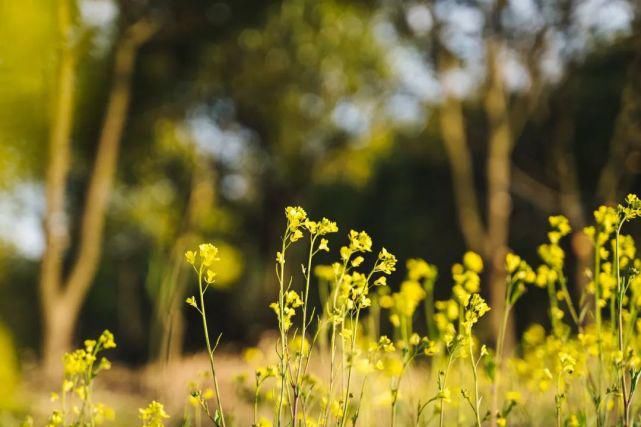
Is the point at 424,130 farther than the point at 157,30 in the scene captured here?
Yes

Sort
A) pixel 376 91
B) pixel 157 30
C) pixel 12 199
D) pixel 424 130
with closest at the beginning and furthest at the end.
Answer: pixel 157 30
pixel 12 199
pixel 376 91
pixel 424 130

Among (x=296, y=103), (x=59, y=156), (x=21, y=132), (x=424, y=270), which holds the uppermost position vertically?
(x=296, y=103)

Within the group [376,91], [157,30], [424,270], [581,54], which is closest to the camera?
[424,270]

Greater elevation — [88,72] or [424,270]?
[88,72]

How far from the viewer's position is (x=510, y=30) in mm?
8570

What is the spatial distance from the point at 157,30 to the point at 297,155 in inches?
211

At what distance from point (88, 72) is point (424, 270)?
338 inches

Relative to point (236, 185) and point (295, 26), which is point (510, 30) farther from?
point (236, 185)

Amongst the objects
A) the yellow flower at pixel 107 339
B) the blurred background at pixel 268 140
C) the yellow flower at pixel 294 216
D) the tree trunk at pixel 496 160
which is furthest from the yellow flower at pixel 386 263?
the tree trunk at pixel 496 160

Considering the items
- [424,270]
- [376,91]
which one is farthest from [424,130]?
[424,270]

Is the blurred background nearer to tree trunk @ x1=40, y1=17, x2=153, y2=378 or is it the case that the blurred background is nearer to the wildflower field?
tree trunk @ x1=40, y1=17, x2=153, y2=378

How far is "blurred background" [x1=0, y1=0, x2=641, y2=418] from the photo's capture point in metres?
8.15

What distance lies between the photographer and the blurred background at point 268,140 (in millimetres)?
8148

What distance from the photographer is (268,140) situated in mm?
14266
